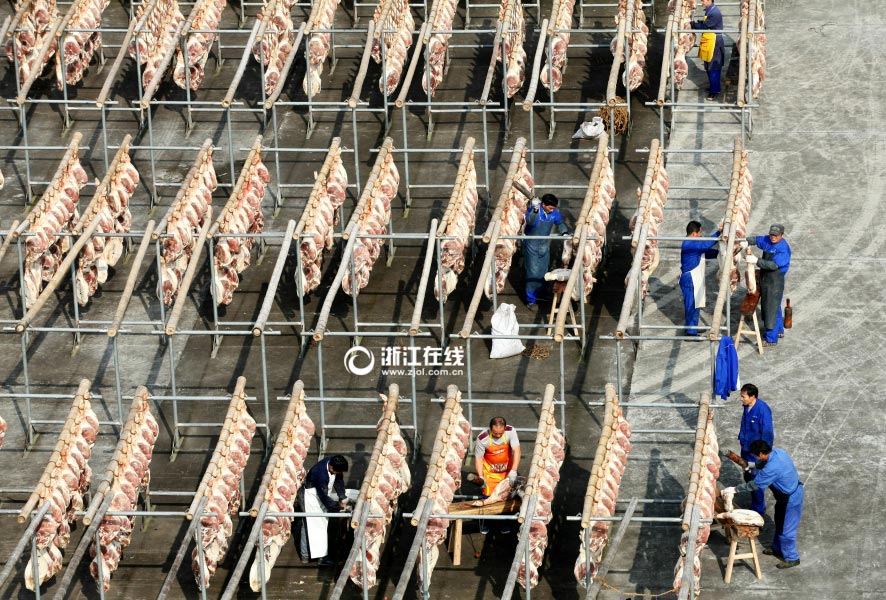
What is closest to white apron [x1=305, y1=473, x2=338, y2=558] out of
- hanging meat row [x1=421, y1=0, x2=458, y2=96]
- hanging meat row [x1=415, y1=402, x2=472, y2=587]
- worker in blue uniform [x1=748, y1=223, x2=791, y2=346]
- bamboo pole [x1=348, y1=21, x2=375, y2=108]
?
hanging meat row [x1=415, y1=402, x2=472, y2=587]

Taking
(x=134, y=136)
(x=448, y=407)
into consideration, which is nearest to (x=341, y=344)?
(x=448, y=407)

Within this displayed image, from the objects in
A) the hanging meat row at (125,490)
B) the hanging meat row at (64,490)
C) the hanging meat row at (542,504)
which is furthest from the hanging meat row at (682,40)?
the hanging meat row at (64,490)

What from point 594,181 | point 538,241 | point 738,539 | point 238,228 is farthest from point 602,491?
point 238,228

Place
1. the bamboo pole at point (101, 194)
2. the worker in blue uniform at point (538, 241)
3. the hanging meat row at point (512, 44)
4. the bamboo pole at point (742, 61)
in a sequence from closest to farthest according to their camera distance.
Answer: the worker in blue uniform at point (538, 241) → the bamboo pole at point (101, 194) → the bamboo pole at point (742, 61) → the hanging meat row at point (512, 44)

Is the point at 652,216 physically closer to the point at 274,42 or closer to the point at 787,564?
the point at 787,564

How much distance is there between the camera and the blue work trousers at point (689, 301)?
5475 cm

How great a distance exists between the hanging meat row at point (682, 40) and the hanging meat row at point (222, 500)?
56.3ft

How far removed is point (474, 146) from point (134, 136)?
8605 mm

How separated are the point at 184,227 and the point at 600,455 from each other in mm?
12764

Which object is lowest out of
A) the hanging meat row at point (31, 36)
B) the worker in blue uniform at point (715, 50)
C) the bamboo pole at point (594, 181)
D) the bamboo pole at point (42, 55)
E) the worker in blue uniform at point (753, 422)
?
the worker in blue uniform at point (753, 422)

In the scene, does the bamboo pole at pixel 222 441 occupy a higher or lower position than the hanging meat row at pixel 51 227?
lower

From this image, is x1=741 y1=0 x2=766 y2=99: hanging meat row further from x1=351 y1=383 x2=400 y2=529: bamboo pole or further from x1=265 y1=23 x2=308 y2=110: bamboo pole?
x1=351 y1=383 x2=400 y2=529: bamboo pole

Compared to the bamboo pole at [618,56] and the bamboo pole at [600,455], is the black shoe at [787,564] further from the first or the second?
the bamboo pole at [618,56]

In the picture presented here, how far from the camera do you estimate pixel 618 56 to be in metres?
61.2
